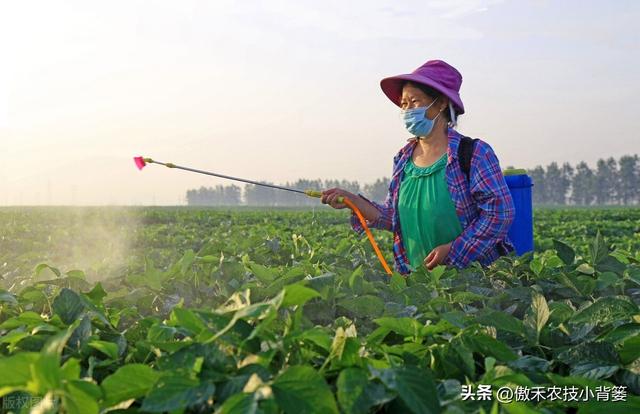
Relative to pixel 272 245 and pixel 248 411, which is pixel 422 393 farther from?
pixel 272 245

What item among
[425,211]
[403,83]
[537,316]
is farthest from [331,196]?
[537,316]

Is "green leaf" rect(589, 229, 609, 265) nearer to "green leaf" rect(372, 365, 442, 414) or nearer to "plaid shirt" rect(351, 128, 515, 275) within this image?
"plaid shirt" rect(351, 128, 515, 275)

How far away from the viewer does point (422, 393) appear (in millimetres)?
1042

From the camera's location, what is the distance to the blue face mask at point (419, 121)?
4.23m

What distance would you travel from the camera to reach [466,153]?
3963mm

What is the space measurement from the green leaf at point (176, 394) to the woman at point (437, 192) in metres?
2.82

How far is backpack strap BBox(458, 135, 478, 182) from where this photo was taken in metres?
3.95

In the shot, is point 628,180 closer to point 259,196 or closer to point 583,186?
point 583,186

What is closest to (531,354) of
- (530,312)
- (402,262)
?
(530,312)

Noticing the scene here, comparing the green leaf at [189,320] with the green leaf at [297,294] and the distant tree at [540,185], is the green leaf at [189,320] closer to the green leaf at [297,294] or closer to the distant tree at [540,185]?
the green leaf at [297,294]

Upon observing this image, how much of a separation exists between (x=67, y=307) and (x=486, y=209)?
286 centimetres

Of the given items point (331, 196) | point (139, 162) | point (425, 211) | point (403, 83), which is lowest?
point (425, 211)

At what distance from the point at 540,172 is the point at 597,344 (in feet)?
478

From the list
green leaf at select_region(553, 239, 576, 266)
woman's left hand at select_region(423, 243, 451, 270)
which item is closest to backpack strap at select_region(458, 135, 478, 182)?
woman's left hand at select_region(423, 243, 451, 270)
